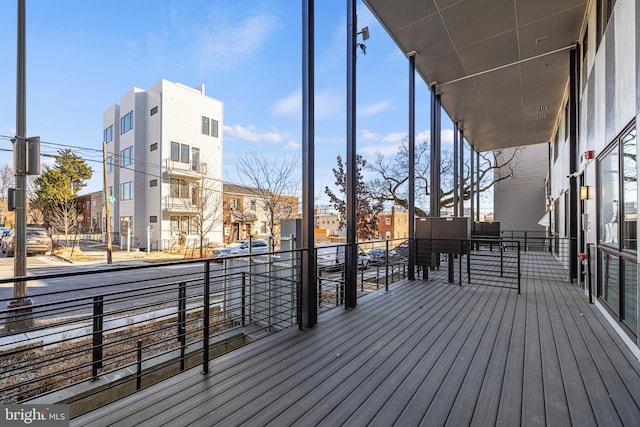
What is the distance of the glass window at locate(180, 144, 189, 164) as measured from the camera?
14820mm

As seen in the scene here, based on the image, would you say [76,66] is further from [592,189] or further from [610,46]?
[592,189]

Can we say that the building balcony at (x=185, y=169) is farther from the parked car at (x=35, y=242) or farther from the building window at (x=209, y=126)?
the parked car at (x=35, y=242)

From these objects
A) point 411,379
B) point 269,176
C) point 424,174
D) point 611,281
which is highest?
point 424,174

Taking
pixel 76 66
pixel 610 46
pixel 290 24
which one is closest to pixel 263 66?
→ pixel 290 24

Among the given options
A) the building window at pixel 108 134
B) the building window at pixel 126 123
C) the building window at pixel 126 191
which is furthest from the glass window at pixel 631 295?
→ the building window at pixel 108 134

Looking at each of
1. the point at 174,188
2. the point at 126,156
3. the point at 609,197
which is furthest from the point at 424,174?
the point at 126,156

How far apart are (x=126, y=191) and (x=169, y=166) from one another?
3.70 m

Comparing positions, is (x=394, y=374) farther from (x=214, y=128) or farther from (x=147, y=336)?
(x=214, y=128)

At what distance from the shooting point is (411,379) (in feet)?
6.30

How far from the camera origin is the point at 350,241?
3633 mm

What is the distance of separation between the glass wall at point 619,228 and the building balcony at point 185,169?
50.1 ft

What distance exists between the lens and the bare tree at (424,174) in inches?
531

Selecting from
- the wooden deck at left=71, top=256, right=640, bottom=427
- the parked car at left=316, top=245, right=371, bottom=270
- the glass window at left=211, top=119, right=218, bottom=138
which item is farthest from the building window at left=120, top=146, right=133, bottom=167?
the wooden deck at left=71, top=256, right=640, bottom=427

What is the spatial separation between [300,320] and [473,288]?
3.33m
